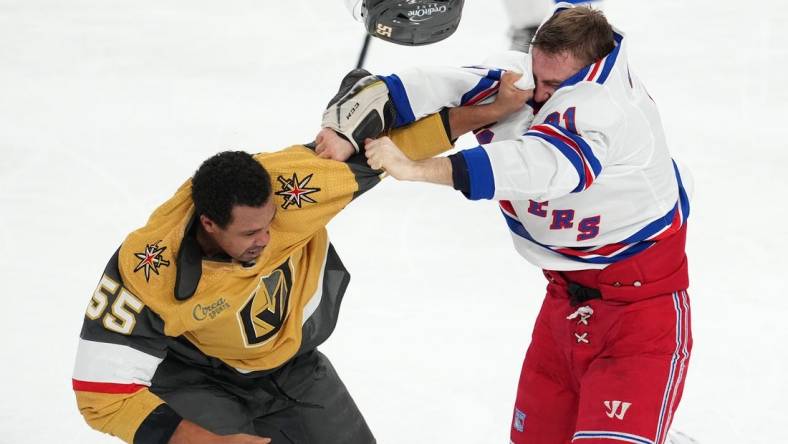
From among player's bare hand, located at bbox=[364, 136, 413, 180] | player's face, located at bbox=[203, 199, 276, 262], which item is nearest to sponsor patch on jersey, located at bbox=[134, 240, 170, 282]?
player's face, located at bbox=[203, 199, 276, 262]

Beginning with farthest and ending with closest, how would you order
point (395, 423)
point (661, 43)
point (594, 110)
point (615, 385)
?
point (661, 43)
point (395, 423)
point (615, 385)
point (594, 110)

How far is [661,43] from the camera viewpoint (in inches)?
236

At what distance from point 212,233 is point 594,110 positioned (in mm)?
848

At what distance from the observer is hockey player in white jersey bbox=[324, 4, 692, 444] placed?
7.77 ft

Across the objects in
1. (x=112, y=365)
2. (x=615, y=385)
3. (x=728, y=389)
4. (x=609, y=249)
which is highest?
(x=112, y=365)

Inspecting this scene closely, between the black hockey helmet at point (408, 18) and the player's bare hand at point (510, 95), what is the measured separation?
264mm

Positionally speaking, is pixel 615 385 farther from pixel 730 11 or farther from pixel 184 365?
pixel 730 11

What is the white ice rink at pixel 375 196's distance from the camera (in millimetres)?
3520

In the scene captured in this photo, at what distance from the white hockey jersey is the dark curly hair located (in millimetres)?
426

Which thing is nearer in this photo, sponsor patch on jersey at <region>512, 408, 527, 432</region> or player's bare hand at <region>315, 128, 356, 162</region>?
player's bare hand at <region>315, 128, 356, 162</region>

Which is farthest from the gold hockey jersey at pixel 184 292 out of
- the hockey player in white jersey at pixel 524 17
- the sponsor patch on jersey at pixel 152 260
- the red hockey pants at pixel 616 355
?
the hockey player in white jersey at pixel 524 17

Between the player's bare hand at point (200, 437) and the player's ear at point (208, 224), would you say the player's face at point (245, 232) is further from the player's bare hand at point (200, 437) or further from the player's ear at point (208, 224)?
the player's bare hand at point (200, 437)

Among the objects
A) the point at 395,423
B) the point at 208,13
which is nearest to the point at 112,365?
the point at 395,423

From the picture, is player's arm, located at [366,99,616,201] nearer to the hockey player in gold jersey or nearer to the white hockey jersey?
the white hockey jersey
